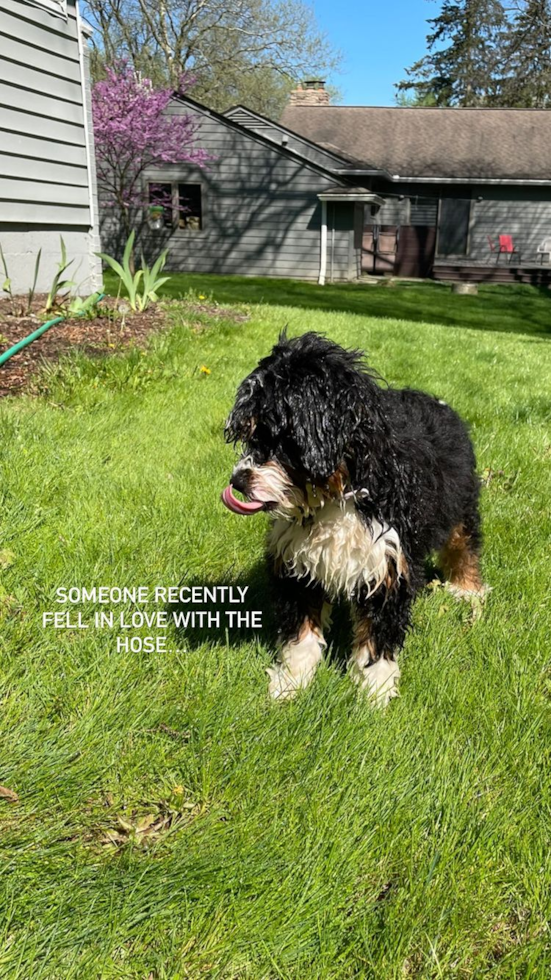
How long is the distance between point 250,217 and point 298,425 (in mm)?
23969

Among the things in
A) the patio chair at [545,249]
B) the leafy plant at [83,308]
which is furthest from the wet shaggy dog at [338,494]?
the patio chair at [545,249]

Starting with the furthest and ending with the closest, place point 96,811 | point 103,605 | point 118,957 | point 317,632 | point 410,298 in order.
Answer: point 410,298
point 103,605
point 317,632
point 96,811
point 118,957

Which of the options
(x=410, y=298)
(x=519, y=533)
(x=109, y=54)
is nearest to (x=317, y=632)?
(x=519, y=533)

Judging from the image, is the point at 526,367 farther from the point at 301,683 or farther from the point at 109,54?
the point at 109,54

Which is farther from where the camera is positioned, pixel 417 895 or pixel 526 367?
pixel 526 367

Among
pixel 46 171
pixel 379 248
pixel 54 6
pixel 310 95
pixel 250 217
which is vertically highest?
pixel 310 95

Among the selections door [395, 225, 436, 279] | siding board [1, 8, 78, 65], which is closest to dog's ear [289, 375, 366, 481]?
siding board [1, 8, 78, 65]

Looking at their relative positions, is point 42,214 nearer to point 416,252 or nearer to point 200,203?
point 200,203

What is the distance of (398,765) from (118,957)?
1068 mm

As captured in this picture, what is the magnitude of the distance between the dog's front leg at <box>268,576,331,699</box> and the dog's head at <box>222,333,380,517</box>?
1.99 ft

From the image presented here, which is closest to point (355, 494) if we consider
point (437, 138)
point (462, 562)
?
point (462, 562)

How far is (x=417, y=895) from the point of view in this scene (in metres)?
1.92

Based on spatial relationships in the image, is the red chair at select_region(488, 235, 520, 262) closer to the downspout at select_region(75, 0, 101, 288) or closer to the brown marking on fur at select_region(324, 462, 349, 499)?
the downspout at select_region(75, 0, 101, 288)

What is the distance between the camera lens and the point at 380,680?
2.71 metres
